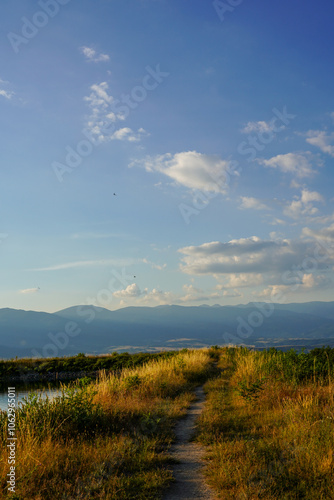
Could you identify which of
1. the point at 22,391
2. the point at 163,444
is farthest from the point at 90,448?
the point at 22,391

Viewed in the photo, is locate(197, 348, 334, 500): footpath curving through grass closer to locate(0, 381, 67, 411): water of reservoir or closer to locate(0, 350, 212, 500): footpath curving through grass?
locate(0, 350, 212, 500): footpath curving through grass

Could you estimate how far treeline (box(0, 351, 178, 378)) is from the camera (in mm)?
30797

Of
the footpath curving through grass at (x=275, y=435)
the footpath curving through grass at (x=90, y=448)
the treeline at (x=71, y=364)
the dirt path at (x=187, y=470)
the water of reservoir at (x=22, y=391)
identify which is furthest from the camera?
the treeline at (x=71, y=364)

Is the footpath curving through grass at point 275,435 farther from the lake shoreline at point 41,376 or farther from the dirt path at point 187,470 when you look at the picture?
the lake shoreline at point 41,376

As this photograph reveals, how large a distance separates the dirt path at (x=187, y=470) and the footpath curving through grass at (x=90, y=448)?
21cm

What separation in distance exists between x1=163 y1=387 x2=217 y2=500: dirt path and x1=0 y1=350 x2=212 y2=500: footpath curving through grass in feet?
0.67

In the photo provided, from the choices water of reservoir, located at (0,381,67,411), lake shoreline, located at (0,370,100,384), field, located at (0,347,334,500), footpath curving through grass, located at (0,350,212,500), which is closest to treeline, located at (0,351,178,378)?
lake shoreline, located at (0,370,100,384)

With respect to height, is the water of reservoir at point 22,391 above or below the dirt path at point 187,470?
below

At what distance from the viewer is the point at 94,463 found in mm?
6137

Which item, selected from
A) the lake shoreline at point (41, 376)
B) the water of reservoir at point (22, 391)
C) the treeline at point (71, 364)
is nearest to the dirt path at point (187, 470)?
the water of reservoir at point (22, 391)

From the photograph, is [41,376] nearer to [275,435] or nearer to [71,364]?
[71,364]

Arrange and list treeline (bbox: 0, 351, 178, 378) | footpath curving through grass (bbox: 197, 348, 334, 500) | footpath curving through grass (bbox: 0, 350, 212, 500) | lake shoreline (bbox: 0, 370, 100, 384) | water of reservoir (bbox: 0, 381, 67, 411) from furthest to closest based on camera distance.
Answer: treeline (bbox: 0, 351, 178, 378)
lake shoreline (bbox: 0, 370, 100, 384)
water of reservoir (bbox: 0, 381, 67, 411)
footpath curving through grass (bbox: 197, 348, 334, 500)
footpath curving through grass (bbox: 0, 350, 212, 500)

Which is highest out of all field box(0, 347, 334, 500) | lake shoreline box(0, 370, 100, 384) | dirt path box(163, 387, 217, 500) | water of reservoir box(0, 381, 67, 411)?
field box(0, 347, 334, 500)

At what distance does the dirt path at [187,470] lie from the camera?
5.65 metres
